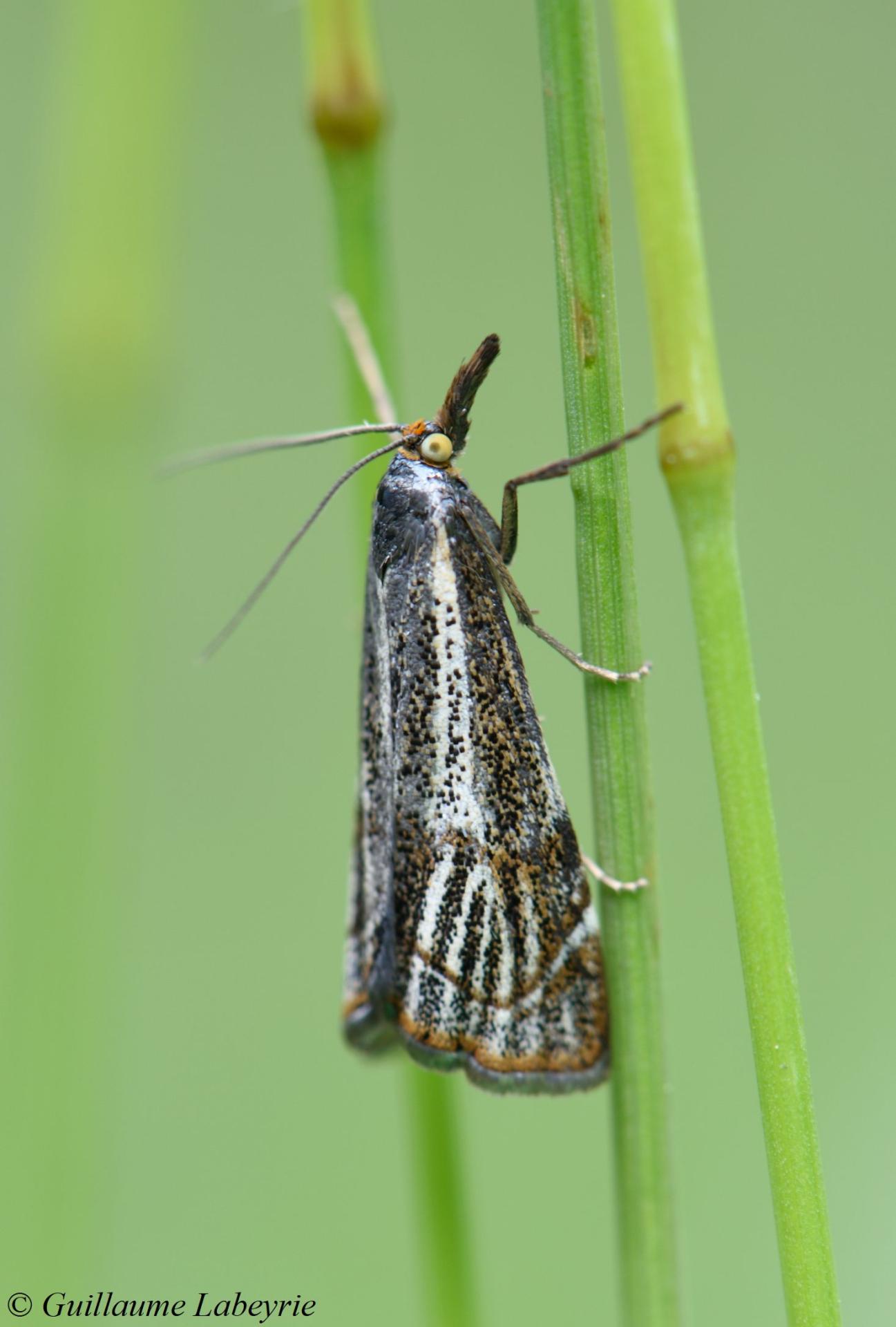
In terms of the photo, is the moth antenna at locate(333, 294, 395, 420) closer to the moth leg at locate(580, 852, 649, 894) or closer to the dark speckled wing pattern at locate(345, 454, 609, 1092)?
the dark speckled wing pattern at locate(345, 454, 609, 1092)

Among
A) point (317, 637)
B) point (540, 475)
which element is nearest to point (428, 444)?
point (540, 475)

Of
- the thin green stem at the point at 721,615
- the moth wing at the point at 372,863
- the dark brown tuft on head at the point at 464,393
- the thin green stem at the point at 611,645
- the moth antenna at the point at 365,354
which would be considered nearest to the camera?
the thin green stem at the point at 721,615

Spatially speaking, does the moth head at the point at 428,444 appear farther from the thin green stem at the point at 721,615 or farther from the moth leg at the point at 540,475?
the thin green stem at the point at 721,615

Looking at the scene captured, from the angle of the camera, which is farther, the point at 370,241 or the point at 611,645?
the point at 370,241

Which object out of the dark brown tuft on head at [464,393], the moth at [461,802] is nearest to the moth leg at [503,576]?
the moth at [461,802]

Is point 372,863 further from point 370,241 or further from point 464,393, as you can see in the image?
point 370,241

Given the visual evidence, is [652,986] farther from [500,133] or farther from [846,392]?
[500,133]

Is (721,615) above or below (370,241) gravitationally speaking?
below
